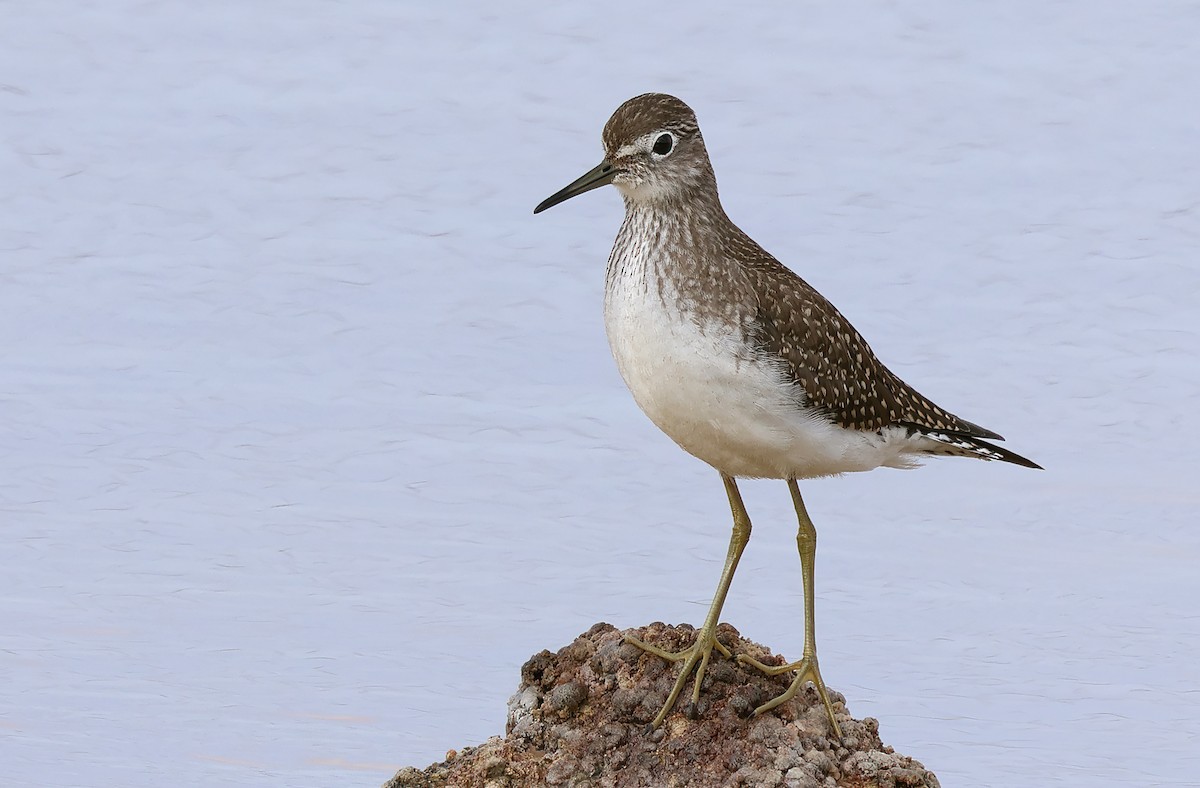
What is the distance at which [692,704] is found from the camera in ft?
25.3

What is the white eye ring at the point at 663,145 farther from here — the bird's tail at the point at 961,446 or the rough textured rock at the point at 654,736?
the rough textured rock at the point at 654,736

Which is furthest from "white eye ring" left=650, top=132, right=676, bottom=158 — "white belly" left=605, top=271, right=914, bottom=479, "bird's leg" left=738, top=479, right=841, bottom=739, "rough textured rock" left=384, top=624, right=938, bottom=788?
"rough textured rock" left=384, top=624, right=938, bottom=788

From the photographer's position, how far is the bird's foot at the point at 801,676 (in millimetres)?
7754

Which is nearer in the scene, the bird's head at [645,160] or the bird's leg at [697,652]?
the bird's leg at [697,652]

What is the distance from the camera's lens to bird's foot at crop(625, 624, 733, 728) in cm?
771

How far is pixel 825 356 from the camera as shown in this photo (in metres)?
8.44

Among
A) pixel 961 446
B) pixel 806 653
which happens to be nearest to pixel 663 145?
pixel 961 446

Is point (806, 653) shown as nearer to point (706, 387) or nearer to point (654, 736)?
point (654, 736)

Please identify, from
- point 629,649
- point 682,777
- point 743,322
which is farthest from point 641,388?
point 682,777

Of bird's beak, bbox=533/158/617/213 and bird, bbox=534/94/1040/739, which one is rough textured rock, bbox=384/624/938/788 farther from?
bird's beak, bbox=533/158/617/213

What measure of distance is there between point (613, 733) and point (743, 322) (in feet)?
6.04

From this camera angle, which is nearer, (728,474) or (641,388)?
(641,388)

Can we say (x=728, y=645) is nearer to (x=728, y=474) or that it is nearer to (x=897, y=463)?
(x=728, y=474)

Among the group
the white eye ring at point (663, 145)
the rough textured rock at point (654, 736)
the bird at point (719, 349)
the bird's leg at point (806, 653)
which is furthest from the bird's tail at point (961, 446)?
the white eye ring at point (663, 145)
